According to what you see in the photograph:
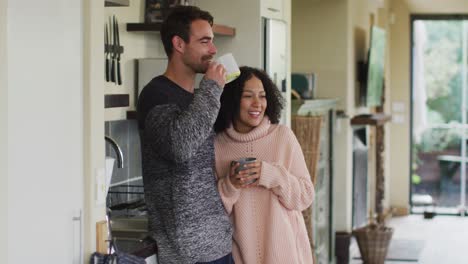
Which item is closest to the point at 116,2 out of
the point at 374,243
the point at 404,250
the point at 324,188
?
the point at 324,188

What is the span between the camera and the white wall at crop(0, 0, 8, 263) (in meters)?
2.21

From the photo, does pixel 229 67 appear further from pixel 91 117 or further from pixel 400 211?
pixel 400 211

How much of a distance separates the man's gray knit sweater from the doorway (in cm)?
809

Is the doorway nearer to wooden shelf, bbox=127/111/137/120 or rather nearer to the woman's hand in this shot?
wooden shelf, bbox=127/111/137/120

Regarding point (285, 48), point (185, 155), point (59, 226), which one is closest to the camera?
point (59, 226)

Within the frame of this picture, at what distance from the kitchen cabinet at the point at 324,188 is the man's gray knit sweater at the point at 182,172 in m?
3.32

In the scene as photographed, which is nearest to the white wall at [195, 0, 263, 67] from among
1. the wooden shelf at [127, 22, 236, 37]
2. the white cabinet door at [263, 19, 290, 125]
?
the white cabinet door at [263, 19, 290, 125]

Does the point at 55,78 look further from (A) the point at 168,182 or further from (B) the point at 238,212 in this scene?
(B) the point at 238,212

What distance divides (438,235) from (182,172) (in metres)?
6.82

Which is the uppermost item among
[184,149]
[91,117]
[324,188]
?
[91,117]

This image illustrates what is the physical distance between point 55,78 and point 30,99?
0.15 m

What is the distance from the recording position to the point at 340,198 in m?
7.73

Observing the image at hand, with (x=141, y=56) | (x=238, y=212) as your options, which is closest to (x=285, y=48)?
(x=141, y=56)

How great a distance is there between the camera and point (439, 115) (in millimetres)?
10836
